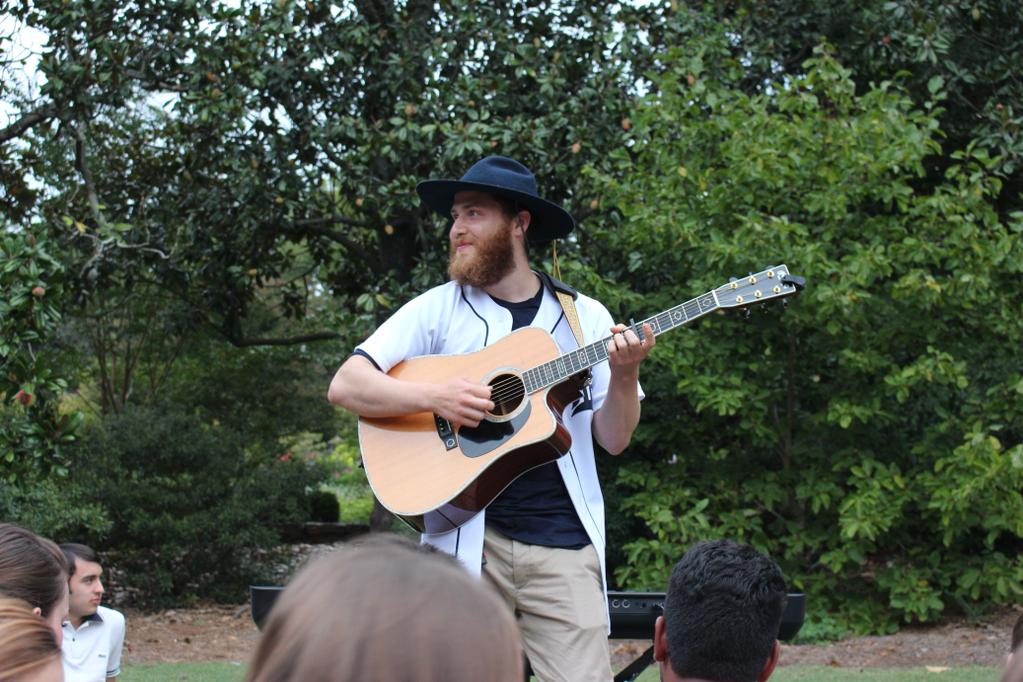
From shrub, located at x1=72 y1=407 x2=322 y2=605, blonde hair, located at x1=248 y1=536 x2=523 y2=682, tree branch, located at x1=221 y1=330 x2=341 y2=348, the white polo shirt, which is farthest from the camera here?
tree branch, located at x1=221 y1=330 x2=341 y2=348

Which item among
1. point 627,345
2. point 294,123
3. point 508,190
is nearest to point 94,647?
point 508,190

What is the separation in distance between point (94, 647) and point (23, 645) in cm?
317

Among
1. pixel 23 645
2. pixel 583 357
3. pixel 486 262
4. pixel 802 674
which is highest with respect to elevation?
pixel 486 262

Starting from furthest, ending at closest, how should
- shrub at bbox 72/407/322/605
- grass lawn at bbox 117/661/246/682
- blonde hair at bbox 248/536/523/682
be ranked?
shrub at bbox 72/407/322/605, grass lawn at bbox 117/661/246/682, blonde hair at bbox 248/536/523/682

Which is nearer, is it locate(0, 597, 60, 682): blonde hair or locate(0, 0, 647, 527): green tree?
locate(0, 597, 60, 682): blonde hair

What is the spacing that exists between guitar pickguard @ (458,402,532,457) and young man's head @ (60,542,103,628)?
203 cm

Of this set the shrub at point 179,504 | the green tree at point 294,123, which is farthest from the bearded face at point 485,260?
the shrub at point 179,504

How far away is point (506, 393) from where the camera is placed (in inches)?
151

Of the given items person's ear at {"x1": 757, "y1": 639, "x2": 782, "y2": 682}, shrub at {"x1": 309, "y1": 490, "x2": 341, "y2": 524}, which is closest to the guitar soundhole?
person's ear at {"x1": 757, "y1": 639, "x2": 782, "y2": 682}

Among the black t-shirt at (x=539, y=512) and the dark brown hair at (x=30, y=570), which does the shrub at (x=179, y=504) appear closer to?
the dark brown hair at (x=30, y=570)

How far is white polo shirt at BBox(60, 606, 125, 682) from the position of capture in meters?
4.80

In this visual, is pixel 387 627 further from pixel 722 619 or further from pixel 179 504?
pixel 179 504

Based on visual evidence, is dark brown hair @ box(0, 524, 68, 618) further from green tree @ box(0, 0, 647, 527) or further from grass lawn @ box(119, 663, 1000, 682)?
green tree @ box(0, 0, 647, 527)

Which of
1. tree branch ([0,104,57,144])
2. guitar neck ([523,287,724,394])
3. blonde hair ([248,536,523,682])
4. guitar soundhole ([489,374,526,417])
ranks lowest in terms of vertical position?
blonde hair ([248,536,523,682])
